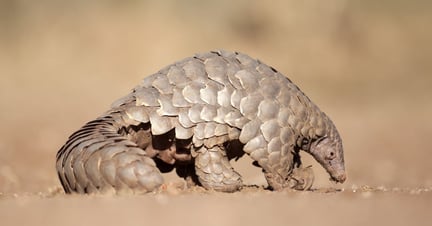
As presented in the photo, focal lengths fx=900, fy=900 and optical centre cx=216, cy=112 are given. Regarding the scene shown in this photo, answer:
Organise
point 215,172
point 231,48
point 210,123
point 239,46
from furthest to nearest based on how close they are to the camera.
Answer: point 239,46 < point 231,48 < point 215,172 < point 210,123

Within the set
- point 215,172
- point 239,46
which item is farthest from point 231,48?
point 215,172

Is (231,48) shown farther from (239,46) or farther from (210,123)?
(210,123)

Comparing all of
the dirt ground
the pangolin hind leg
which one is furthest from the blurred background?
the pangolin hind leg

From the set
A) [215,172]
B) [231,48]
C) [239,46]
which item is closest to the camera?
[215,172]

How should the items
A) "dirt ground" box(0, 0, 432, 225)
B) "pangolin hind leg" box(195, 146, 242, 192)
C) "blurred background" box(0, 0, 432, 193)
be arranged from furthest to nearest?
"blurred background" box(0, 0, 432, 193)
"dirt ground" box(0, 0, 432, 225)
"pangolin hind leg" box(195, 146, 242, 192)

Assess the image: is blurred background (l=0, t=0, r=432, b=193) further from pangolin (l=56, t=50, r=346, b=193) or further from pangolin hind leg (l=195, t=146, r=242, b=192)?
pangolin hind leg (l=195, t=146, r=242, b=192)
